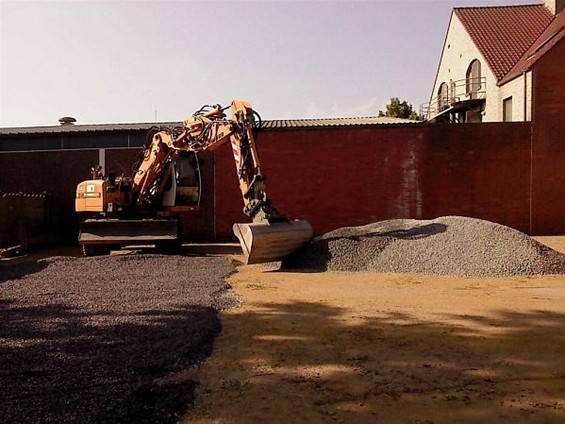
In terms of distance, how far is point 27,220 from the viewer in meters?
16.5

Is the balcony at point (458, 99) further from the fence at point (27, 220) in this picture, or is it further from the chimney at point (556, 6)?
the fence at point (27, 220)

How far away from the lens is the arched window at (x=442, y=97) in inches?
1211

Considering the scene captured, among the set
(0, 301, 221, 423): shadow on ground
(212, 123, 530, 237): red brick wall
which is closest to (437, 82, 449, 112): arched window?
(212, 123, 530, 237): red brick wall

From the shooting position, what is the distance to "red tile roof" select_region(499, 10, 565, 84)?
826 inches

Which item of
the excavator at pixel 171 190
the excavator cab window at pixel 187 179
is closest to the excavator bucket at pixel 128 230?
the excavator at pixel 171 190

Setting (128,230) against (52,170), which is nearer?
(128,230)

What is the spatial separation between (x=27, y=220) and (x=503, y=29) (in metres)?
26.3

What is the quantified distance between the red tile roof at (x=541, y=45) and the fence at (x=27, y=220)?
65.3ft

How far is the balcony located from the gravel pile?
1683 cm

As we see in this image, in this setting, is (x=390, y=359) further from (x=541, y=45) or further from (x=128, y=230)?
(x=541, y=45)

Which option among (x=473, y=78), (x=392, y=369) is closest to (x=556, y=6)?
A: (x=473, y=78)

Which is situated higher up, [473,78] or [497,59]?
[497,59]

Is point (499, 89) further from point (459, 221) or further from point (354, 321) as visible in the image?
point (354, 321)

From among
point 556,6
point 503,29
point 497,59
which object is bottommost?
point 497,59
